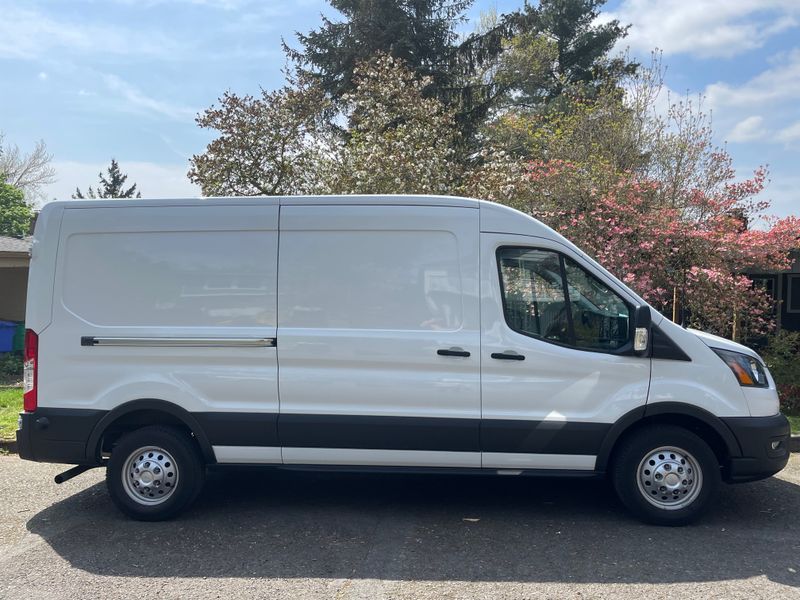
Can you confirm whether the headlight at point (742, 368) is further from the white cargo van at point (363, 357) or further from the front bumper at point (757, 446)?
the front bumper at point (757, 446)

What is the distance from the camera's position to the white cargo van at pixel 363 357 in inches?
199

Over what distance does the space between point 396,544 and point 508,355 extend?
5.13 feet

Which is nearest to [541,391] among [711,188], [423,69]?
[711,188]

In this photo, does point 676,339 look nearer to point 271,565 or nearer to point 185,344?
point 271,565

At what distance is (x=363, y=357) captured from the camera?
509 centimetres

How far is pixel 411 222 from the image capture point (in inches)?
205

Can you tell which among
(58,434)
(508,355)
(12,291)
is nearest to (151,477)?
(58,434)

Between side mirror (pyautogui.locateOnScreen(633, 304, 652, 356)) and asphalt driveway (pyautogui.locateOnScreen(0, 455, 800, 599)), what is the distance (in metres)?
1.34

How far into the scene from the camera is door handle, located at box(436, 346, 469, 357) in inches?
199

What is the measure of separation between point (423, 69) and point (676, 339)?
760 inches

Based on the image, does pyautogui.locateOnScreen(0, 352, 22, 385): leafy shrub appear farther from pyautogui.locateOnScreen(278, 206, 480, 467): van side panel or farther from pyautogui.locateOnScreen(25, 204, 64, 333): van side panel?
pyautogui.locateOnScreen(278, 206, 480, 467): van side panel

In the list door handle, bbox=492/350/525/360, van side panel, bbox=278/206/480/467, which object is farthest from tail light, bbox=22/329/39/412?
door handle, bbox=492/350/525/360

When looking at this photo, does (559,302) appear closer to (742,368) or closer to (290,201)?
(742,368)

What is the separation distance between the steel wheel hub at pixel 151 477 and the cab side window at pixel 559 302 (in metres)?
2.86
